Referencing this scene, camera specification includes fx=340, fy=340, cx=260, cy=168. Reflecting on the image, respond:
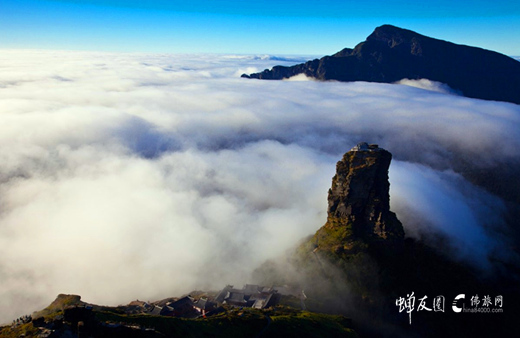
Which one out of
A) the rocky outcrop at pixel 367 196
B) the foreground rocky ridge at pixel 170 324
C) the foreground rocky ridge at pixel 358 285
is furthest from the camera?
the rocky outcrop at pixel 367 196

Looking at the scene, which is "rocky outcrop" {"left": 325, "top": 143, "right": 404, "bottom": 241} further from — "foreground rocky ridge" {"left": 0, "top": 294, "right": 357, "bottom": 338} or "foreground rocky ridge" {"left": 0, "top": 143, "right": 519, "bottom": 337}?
"foreground rocky ridge" {"left": 0, "top": 294, "right": 357, "bottom": 338}

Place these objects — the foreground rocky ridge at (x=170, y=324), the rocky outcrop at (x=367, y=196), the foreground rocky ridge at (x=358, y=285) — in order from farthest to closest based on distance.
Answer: the rocky outcrop at (x=367, y=196) → the foreground rocky ridge at (x=358, y=285) → the foreground rocky ridge at (x=170, y=324)

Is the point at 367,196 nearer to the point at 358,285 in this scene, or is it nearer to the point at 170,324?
the point at 358,285

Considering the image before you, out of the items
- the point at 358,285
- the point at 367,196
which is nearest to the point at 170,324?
the point at 358,285

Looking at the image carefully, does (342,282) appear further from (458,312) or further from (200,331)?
(200,331)

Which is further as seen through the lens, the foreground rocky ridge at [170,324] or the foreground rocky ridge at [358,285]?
the foreground rocky ridge at [358,285]

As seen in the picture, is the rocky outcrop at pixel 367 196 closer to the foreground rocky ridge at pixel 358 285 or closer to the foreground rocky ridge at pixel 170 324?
the foreground rocky ridge at pixel 358 285

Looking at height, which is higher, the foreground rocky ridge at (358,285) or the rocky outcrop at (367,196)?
the rocky outcrop at (367,196)

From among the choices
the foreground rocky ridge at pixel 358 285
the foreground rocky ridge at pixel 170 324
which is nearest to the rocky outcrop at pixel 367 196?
the foreground rocky ridge at pixel 358 285
